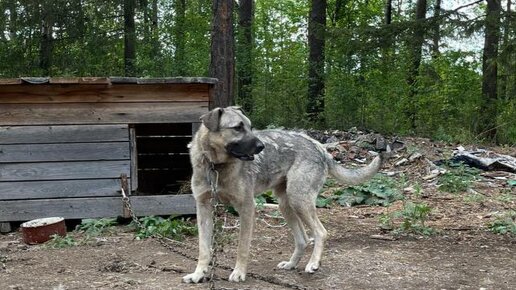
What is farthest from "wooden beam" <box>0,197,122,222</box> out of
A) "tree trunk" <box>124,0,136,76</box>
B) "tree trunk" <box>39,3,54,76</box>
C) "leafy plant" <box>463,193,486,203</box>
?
"tree trunk" <box>124,0,136,76</box>

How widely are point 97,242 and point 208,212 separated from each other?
2.22m

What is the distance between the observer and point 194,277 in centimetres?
489

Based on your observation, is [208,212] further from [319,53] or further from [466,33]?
[319,53]

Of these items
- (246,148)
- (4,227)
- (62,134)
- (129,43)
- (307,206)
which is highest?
(129,43)

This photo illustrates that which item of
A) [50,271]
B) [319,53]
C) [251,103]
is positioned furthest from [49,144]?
[319,53]

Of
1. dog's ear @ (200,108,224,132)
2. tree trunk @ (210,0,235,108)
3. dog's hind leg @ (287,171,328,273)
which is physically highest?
tree trunk @ (210,0,235,108)

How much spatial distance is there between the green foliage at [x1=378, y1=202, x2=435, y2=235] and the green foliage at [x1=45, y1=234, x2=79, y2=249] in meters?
3.76

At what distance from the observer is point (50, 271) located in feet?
18.1

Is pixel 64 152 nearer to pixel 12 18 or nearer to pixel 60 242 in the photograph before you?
pixel 60 242

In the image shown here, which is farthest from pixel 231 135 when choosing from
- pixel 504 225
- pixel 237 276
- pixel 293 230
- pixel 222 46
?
pixel 222 46

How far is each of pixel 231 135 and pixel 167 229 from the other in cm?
249

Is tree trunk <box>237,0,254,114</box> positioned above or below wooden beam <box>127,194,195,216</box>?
above

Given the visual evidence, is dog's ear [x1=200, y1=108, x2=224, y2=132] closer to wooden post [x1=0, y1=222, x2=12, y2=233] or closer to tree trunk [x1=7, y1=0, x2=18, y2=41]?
wooden post [x1=0, y1=222, x2=12, y2=233]

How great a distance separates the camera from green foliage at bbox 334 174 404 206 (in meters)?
8.74
